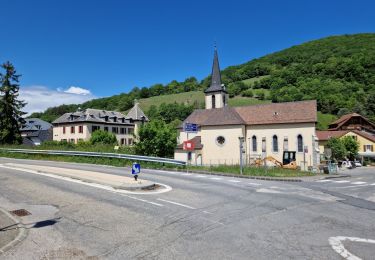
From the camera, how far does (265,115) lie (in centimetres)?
3966

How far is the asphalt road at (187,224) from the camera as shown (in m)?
5.96

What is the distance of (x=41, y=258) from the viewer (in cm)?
555

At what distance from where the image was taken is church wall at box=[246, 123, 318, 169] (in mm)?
35844

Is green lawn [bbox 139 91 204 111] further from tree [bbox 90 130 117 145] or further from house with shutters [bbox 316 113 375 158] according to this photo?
tree [bbox 90 130 117 145]

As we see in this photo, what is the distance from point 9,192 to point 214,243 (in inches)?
386

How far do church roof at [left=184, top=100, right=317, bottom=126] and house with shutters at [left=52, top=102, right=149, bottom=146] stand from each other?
77.2 feet

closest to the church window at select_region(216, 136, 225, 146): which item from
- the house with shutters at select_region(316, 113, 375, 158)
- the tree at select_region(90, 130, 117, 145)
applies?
the tree at select_region(90, 130, 117, 145)

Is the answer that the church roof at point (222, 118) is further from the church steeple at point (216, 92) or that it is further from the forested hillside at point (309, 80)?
the forested hillside at point (309, 80)

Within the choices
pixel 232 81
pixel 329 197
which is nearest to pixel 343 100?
pixel 232 81

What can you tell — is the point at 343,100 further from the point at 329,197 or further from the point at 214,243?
the point at 214,243

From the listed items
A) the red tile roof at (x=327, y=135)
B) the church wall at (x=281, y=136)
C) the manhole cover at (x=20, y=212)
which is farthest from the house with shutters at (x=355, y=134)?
the manhole cover at (x=20, y=212)

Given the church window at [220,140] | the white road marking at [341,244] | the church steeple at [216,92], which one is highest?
the church steeple at [216,92]

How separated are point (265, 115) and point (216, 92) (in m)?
11.3

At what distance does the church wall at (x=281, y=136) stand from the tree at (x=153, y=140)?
39.7 ft
